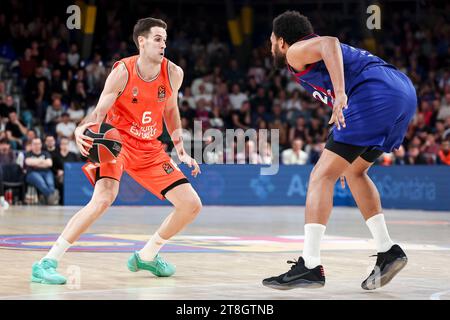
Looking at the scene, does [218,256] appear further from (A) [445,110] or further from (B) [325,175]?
(A) [445,110]

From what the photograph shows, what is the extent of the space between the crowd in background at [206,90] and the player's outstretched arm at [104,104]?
11.9 metres

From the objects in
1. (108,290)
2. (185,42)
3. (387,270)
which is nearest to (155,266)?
(108,290)

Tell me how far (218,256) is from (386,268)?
273 cm

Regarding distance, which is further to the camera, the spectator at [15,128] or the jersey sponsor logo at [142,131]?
the spectator at [15,128]

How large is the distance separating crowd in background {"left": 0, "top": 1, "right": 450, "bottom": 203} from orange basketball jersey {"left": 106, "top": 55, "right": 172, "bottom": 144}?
38.4 feet

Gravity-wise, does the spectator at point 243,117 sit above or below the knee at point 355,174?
above

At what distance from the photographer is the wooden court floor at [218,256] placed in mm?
6246

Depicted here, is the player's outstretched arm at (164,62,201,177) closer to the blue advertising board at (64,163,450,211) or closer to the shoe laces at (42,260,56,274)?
the shoe laces at (42,260,56,274)

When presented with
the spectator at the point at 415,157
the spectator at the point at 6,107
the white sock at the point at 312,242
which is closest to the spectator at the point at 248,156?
the spectator at the point at 415,157

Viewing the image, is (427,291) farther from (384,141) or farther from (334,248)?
(334,248)

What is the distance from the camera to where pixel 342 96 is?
19.9 ft

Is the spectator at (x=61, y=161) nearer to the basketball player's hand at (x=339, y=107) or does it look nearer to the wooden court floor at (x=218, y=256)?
the wooden court floor at (x=218, y=256)

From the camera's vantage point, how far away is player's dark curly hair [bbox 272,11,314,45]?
21.5ft

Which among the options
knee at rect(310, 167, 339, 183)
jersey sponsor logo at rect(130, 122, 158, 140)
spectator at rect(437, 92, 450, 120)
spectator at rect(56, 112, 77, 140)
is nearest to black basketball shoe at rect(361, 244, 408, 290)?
knee at rect(310, 167, 339, 183)
